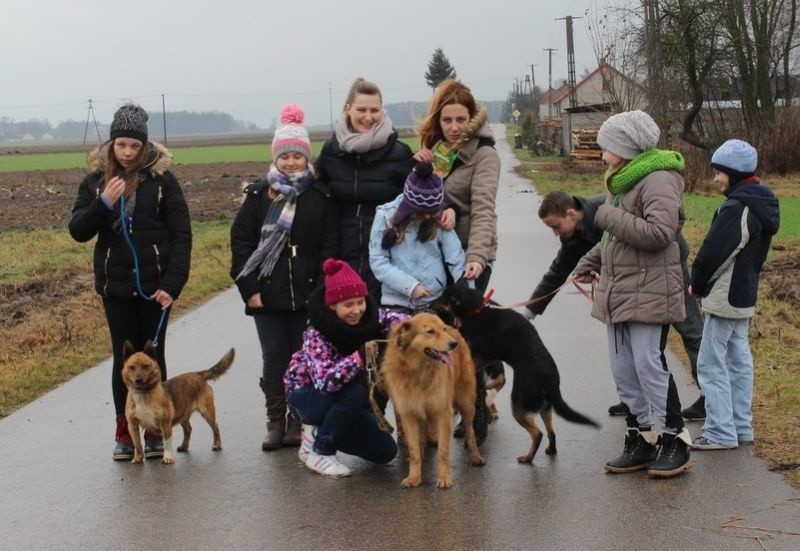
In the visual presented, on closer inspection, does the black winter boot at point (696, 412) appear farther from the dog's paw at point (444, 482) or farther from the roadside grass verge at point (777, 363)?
the dog's paw at point (444, 482)

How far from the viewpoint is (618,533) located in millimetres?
5156

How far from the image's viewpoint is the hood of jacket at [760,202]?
6289 mm

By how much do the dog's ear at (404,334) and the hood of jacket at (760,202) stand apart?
6.91ft

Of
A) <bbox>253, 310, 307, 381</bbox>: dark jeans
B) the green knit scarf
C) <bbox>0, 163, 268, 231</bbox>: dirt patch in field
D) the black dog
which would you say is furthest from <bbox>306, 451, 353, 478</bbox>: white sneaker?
<bbox>0, 163, 268, 231</bbox>: dirt patch in field

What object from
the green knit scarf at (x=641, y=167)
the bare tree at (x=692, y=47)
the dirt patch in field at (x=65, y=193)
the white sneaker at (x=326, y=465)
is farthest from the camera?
the bare tree at (x=692, y=47)

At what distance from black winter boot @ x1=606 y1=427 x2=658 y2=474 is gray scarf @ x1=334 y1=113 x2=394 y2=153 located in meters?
2.39

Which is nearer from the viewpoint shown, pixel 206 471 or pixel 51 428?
pixel 206 471

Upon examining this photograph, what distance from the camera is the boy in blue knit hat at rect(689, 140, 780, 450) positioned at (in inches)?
249

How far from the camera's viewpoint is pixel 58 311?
41.8 feet

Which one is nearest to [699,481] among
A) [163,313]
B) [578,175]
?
[163,313]

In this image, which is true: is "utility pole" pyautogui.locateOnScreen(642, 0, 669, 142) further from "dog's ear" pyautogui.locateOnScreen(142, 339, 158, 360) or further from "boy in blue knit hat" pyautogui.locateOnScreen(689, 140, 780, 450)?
"dog's ear" pyautogui.locateOnScreen(142, 339, 158, 360)

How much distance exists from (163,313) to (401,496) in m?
2.19

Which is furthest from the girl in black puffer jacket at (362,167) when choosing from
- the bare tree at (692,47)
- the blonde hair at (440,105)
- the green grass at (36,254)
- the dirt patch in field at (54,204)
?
the bare tree at (692,47)

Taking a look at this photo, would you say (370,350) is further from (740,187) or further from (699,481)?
(740,187)
